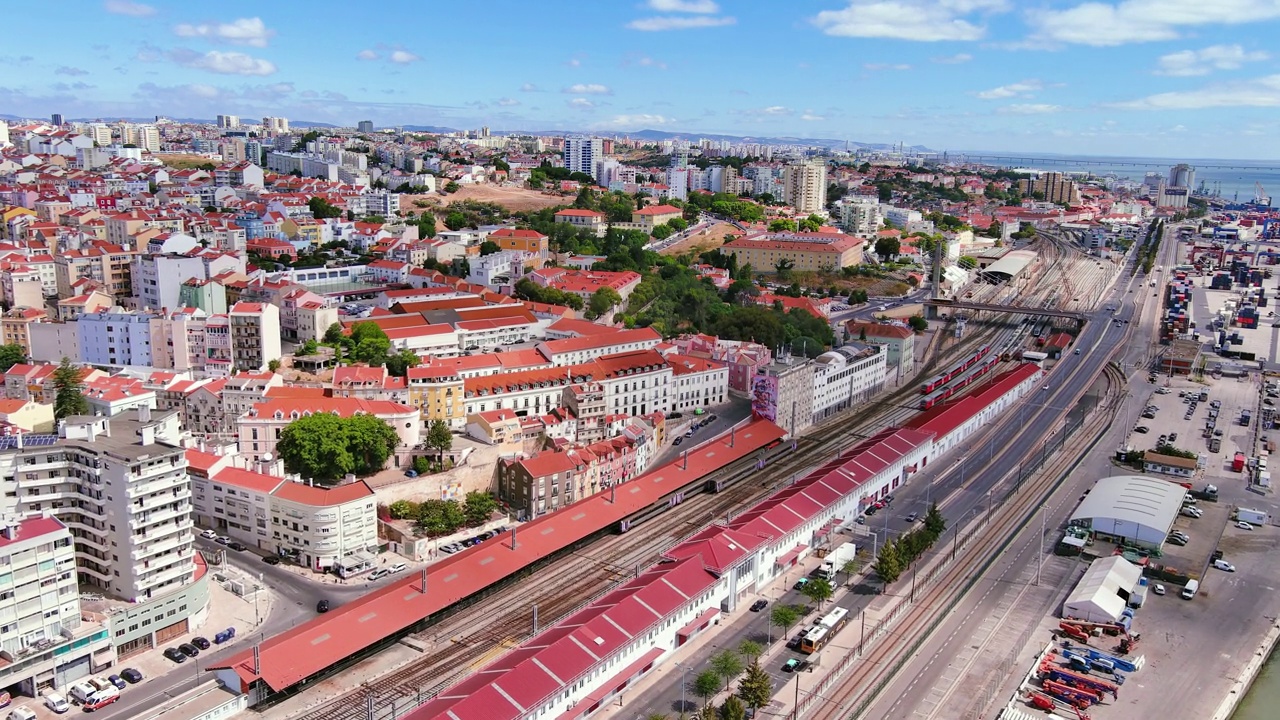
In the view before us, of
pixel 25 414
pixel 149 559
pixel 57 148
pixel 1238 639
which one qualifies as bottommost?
pixel 1238 639

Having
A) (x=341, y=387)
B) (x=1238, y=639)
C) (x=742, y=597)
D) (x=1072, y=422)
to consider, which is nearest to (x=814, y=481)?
(x=742, y=597)

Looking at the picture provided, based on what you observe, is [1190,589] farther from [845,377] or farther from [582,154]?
[582,154]

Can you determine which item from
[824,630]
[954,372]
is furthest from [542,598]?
[954,372]

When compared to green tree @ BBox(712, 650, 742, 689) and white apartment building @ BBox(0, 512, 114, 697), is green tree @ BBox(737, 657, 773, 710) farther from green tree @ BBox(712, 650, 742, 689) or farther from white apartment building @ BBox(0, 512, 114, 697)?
white apartment building @ BBox(0, 512, 114, 697)

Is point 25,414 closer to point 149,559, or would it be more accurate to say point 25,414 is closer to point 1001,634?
point 149,559

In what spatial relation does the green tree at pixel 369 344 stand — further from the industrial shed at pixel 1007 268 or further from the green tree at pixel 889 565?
the industrial shed at pixel 1007 268

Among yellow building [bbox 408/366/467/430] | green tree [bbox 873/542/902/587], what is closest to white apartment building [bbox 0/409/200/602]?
yellow building [bbox 408/366/467/430]
